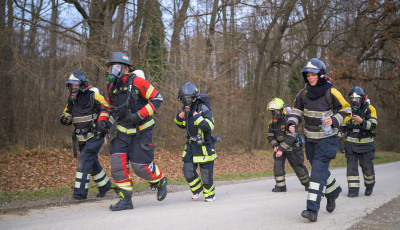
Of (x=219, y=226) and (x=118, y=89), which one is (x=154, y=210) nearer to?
(x=219, y=226)

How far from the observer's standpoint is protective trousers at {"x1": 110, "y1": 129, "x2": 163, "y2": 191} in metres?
5.93

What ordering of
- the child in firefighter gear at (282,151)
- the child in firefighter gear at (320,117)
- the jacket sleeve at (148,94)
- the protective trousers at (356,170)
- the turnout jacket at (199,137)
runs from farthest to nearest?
the child in firefighter gear at (282,151)
the protective trousers at (356,170)
the turnout jacket at (199,137)
the jacket sleeve at (148,94)
the child in firefighter gear at (320,117)

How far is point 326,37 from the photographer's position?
2980 cm

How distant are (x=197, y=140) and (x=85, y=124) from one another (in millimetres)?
2120

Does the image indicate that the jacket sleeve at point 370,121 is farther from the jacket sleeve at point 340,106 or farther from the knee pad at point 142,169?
the knee pad at point 142,169

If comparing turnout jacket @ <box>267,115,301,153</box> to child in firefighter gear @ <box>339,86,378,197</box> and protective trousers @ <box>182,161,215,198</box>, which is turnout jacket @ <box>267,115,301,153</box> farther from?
protective trousers @ <box>182,161,215,198</box>

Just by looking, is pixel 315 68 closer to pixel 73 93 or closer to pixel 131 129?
pixel 131 129

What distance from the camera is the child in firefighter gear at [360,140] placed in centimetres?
797

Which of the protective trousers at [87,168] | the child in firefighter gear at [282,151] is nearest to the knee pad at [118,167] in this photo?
the protective trousers at [87,168]

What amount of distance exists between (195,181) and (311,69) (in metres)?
3.02

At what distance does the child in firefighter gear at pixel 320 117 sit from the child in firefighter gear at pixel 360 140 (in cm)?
266

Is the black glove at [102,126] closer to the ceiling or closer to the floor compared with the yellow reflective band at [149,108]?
closer to the floor

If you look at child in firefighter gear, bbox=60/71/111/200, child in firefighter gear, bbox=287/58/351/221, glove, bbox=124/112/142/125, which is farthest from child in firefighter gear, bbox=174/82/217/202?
child in firefighter gear, bbox=287/58/351/221

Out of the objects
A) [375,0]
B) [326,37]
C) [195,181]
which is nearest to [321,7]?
[375,0]
